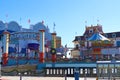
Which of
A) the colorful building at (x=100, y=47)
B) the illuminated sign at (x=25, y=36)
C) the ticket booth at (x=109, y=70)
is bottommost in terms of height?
the ticket booth at (x=109, y=70)

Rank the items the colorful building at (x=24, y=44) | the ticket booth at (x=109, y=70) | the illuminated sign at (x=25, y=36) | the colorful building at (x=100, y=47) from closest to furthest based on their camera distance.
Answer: the ticket booth at (x=109, y=70), the colorful building at (x=100, y=47), the illuminated sign at (x=25, y=36), the colorful building at (x=24, y=44)

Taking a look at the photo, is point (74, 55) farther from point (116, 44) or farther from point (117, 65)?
point (117, 65)

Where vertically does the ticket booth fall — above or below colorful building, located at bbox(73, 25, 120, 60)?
below

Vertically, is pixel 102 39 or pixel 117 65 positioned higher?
pixel 102 39

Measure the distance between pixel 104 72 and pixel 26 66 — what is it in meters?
42.1

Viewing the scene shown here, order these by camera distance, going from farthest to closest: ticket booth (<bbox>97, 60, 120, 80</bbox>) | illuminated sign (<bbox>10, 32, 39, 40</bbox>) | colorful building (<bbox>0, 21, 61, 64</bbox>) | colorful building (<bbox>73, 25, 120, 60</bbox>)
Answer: colorful building (<bbox>0, 21, 61, 64</bbox>), illuminated sign (<bbox>10, 32, 39, 40</bbox>), colorful building (<bbox>73, 25, 120, 60</bbox>), ticket booth (<bbox>97, 60, 120, 80</bbox>)

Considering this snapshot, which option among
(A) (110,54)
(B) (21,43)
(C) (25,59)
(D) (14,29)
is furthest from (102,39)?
(D) (14,29)

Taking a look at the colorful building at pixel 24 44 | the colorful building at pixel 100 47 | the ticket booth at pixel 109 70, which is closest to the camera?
the ticket booth at pixel 109 70

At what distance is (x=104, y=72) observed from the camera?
28656mm

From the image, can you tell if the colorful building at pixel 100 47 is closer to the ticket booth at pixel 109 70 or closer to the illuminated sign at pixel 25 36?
the illuminated sign at pixel 25 36

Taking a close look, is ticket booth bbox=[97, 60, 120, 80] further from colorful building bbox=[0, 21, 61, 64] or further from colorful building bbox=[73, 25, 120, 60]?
colorful building bbox=[0, 21, 61, 64]

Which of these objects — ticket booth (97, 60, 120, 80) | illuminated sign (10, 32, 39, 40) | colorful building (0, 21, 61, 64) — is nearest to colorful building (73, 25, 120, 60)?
illuminated sign (10, 32, 39, 40)

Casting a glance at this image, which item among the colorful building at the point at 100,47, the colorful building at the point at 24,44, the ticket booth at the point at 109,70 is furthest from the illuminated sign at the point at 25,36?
the ticket booth at the point at 109,70

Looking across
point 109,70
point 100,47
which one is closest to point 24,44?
point 100,47
